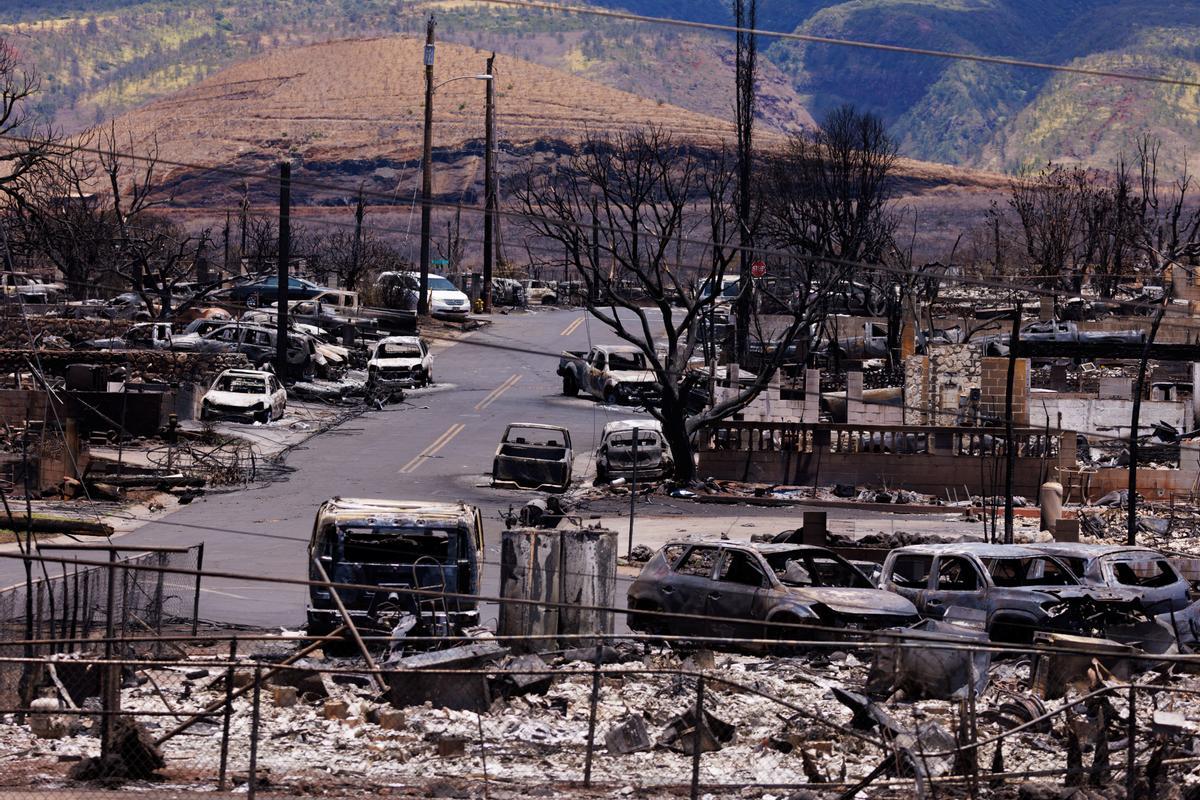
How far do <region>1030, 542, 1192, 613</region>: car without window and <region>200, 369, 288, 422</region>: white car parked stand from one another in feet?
79.1

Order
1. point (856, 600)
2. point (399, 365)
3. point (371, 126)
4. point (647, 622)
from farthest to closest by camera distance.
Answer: point (371, 126)
point (399, 365)
point (647, 622)
point (856, 600)

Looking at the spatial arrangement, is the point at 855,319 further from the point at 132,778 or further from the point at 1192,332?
the point at 132,778

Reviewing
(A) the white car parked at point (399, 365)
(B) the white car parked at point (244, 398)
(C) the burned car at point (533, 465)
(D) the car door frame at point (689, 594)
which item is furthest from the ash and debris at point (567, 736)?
(A) the white car parked at point (399, 365)

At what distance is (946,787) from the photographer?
11523 mm

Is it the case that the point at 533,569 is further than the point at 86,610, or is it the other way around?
the point at 533,569

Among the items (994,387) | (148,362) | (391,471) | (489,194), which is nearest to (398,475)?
(391,471)

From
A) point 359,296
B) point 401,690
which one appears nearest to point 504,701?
point 401,690

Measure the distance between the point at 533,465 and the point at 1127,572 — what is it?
1578 cm

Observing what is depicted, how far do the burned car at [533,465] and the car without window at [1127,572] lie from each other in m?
14.8

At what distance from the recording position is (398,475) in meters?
33.7

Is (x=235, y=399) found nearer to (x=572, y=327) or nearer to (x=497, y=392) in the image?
(x=497, y=392)

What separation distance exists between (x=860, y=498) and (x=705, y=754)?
764 inches

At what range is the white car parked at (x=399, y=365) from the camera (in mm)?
45875

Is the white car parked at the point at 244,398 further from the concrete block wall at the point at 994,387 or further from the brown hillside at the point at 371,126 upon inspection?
the brown hillside at the point at 371,126
